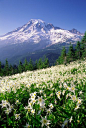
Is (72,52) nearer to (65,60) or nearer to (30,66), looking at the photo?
(65,60)

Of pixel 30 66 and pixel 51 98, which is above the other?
pixel 30 66

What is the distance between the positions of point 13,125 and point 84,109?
214 centimetres

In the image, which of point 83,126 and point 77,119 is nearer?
point 83,126

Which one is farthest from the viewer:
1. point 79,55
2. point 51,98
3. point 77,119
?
point 79,55

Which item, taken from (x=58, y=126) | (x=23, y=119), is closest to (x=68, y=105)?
(x=58, y=126)

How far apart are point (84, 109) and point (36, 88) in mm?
2422

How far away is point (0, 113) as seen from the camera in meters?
3.32

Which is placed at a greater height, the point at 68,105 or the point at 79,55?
the point at 79,55

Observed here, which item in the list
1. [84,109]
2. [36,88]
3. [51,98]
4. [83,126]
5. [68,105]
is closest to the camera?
[83,126]

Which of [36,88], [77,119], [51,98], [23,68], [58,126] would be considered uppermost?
[23,68]

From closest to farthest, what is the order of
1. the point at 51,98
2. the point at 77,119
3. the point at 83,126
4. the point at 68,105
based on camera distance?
the point at 83,126
the point at 77,119
the point at 68,105
the point at 51,98

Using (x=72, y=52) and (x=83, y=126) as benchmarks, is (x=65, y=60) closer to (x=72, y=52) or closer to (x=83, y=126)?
(x=72, y=52)

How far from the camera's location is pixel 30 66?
82438 mm

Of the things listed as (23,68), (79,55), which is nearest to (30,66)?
(23,68)
